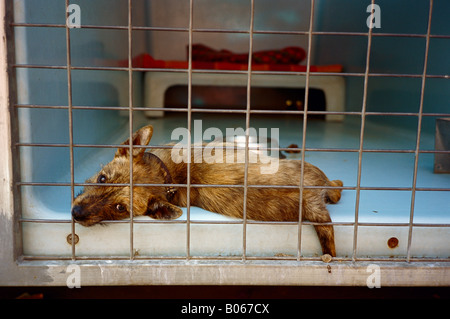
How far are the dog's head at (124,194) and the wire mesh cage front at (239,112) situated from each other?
0.08m

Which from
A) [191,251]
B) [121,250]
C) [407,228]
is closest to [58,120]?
[121,250]

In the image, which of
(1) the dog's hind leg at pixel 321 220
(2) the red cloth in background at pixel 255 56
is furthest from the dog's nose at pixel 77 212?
(2) the red cloth in background at pixel 255 56

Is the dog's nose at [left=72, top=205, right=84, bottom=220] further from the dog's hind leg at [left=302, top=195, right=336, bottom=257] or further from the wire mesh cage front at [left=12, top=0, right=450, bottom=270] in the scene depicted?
the dog's hind leg at [left=302, top=195, right=336, bottom=257]

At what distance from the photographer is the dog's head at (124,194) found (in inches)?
83.8

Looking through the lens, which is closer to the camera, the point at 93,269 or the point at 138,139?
the point at 93,269

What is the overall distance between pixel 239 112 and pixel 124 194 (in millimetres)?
783

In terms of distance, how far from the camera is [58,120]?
265 cm

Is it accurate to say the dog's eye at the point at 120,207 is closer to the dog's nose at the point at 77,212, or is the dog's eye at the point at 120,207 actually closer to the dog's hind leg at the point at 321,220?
the dog's nose at the point at 77,212

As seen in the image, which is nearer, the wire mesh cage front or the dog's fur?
the wire mesh cage front

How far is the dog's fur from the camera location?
2.20 metres

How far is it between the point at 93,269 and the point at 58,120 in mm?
1004

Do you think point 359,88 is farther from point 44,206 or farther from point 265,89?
point 44,206

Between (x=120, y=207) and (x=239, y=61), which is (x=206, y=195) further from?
(x=239, y=61)

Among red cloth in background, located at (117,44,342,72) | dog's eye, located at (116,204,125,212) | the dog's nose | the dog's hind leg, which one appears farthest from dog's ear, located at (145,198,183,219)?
red cloth in background, located at (117,44,342,72)
